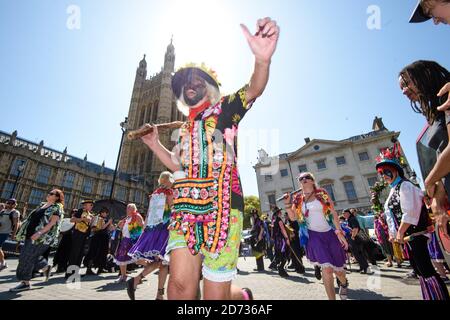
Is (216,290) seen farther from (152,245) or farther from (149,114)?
(149,114)

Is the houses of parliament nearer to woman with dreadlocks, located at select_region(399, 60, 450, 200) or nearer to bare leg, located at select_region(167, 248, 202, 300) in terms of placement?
bare leg, located at select_region(167, 248, 202, 300)

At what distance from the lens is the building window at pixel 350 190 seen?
2913cm

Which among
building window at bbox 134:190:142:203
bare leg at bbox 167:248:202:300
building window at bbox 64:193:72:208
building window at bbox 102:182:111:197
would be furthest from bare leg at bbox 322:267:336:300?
building window at bbox 134:190:142:203

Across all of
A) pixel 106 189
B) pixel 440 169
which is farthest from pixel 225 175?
pixel 106 189

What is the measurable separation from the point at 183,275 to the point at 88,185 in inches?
1925

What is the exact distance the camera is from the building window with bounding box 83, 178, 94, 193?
139 ft

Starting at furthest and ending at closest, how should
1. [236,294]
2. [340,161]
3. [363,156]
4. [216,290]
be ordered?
1. [340,161]
2. [363,156]
3. [236,294]
4. [216,290]

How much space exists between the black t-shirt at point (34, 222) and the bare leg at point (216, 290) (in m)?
5.53

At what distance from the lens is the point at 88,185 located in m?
43.2

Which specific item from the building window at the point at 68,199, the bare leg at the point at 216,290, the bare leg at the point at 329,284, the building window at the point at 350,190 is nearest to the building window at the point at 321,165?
the building window at the point at 350,190

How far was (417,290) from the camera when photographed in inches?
176
